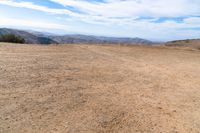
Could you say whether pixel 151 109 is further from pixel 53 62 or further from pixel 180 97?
Result: pixel 53 62

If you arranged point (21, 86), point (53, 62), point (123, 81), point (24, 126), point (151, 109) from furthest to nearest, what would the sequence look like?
point (53, 62) → point (123, 81) → point (21, 86) → point (151, 109) → point (24, 126)

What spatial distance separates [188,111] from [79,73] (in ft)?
13.5

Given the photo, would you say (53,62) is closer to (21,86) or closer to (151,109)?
(21,86)

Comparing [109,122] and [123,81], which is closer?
[109,122]

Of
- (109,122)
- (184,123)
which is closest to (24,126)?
(109,122)

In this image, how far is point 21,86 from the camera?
7.32 metres

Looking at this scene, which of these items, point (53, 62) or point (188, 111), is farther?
point (53, 62)

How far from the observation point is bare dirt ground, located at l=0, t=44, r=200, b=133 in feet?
17.4

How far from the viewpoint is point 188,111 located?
662cm

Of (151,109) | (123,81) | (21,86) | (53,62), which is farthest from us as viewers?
(53,62)

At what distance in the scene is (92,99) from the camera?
6832mm

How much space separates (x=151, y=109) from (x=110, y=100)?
102 cm

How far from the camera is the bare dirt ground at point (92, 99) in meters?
5.30

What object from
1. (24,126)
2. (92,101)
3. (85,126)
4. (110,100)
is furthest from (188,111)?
(24,126)
